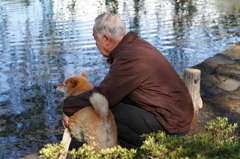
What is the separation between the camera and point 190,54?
8.87 meters

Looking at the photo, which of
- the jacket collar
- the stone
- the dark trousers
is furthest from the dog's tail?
the stone

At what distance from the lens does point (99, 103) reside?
3053mm

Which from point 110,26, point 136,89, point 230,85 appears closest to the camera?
point 136,89

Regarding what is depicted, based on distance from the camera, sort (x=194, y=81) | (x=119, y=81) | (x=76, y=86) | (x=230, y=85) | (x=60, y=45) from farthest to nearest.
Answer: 1. (x=60, y=45)
2. (x=230, y=85)
3. (x=194, y=81)
4. (x=76, y=86)
5. (x=119, y=81)

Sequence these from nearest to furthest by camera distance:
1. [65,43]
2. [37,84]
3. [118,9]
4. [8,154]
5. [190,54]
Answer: [8,154] → [37,84] → [190,54] → [65,43] → [118,9]

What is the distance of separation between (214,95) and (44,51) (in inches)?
227

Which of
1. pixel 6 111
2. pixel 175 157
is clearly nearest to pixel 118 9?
pixel 6 111

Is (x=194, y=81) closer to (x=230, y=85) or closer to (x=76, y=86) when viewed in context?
(x=230, y=85)

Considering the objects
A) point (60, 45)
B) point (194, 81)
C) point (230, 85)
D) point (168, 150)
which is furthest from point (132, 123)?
point (60, 45)

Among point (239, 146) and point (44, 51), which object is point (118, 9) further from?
point (239, 146)

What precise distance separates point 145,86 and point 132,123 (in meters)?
0.46

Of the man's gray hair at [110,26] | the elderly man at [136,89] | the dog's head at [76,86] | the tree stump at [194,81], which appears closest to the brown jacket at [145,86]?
the elderly man at [136,89]

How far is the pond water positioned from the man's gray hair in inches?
91.3

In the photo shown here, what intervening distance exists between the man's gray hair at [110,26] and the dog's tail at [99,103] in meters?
0.68
